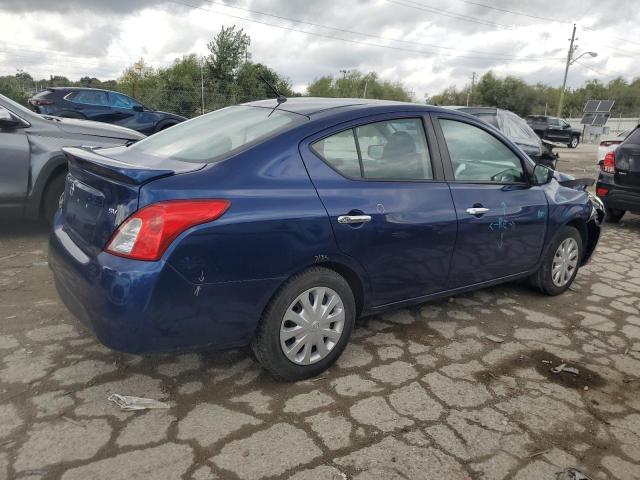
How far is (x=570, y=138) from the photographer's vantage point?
91.9ft

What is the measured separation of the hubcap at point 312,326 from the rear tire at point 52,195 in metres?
3.52

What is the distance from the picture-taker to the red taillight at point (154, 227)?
88.5 inches

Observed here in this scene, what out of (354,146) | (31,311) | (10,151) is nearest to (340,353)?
(354,146)

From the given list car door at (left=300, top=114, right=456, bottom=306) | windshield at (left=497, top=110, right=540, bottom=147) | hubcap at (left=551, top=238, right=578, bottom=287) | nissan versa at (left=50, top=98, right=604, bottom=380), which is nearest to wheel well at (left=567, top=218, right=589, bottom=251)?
hubcap at (left=551, top=238, right=578, bottom=287)

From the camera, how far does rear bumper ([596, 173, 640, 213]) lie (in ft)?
22.5

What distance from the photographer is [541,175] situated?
4062 millimetres

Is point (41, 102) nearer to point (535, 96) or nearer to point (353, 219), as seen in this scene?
point (353, 219)

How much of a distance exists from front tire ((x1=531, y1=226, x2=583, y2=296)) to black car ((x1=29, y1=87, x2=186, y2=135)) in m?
9.17

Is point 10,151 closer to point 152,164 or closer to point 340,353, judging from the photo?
point 152,164

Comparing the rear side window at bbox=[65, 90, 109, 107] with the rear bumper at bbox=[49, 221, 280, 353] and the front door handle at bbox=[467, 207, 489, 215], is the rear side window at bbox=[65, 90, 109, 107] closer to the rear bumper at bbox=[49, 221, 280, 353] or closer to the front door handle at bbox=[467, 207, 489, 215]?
the rear bumper at bbox=[49, 221, 280, 353]

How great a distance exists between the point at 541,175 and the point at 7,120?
191 inches

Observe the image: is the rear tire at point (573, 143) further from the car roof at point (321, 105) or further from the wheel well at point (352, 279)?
the wheel well at point (352, 279)

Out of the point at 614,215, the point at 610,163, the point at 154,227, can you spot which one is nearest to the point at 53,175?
the point at 154,227

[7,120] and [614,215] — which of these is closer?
[7,120]
